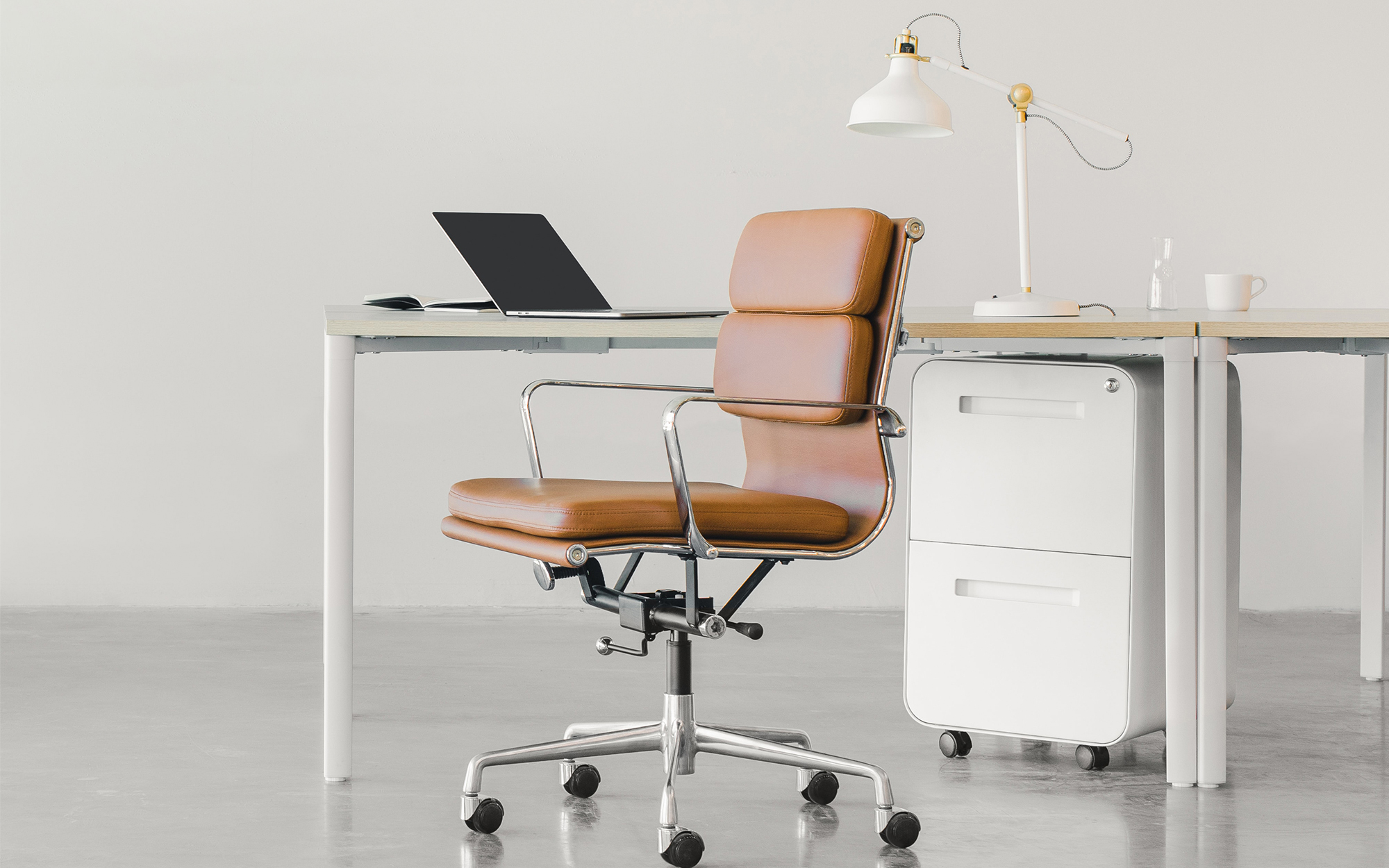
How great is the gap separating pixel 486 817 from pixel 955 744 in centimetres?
106

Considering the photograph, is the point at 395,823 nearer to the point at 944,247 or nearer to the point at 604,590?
the point at 604,590

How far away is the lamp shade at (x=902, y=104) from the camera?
310cm

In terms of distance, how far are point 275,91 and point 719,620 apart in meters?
3.33

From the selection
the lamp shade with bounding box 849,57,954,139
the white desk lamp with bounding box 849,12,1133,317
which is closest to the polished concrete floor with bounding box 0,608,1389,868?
the white desk lamp with bounding box 849,12,1133,317

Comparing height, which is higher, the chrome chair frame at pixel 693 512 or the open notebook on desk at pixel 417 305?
the open notebook on desk at pixel 417 305

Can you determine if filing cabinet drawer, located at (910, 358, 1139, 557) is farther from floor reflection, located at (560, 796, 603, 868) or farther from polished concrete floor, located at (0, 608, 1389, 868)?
floor reflection, located at (560, 796, 603, 868)

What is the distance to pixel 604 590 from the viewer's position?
2.49 meters

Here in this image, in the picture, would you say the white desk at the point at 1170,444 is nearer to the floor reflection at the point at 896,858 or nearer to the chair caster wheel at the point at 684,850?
the floor reflection at the point at 896,858

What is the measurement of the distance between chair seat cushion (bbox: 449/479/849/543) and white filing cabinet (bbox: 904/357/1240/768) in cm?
50

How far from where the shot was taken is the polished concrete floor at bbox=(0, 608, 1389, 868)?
2.42 metres

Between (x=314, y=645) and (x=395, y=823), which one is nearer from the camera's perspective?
(x=395, y=823)

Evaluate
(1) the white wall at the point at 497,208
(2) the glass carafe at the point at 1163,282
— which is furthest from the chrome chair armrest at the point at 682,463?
(1) the white wall at the point at 497,208

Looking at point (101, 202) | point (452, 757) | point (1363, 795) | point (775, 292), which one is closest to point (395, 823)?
point (452, 757)

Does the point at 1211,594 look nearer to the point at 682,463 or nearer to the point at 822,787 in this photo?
the point at 822,787
